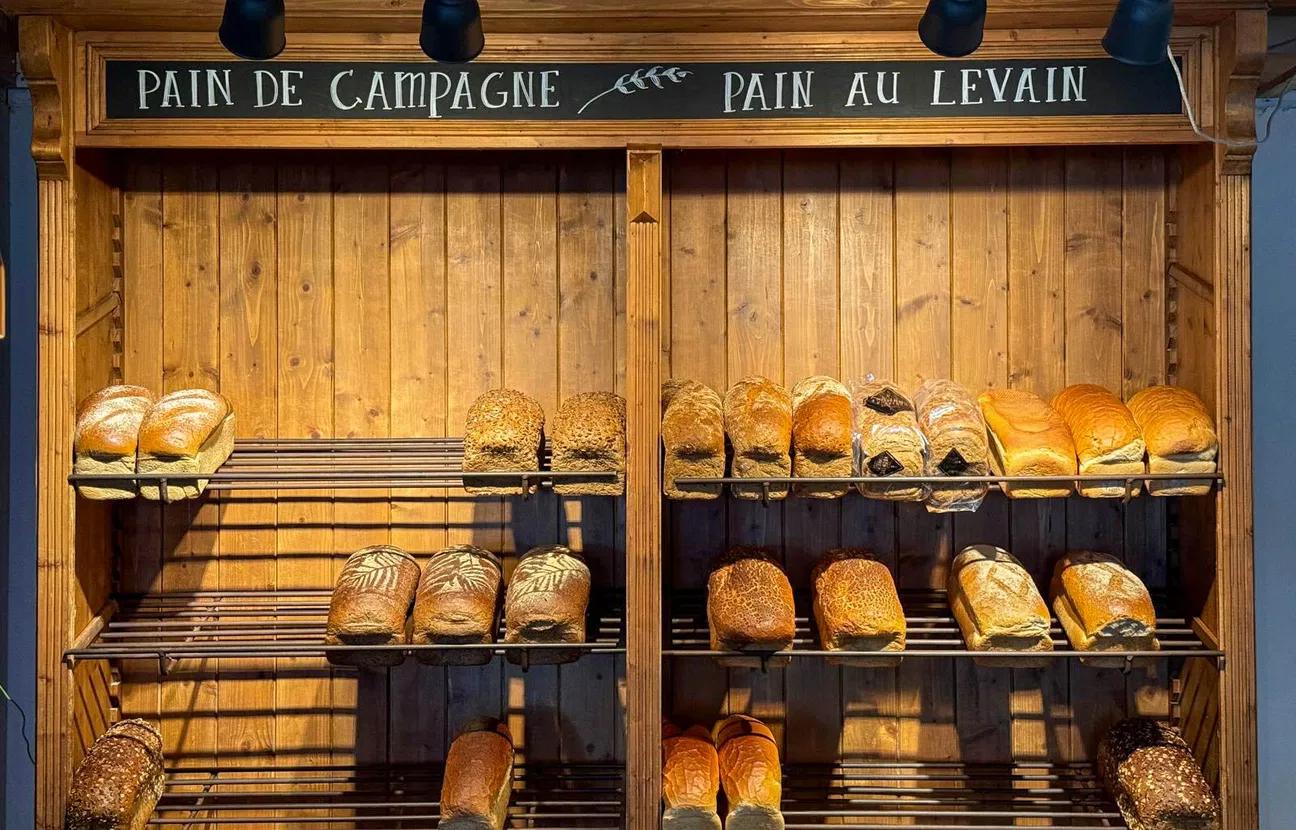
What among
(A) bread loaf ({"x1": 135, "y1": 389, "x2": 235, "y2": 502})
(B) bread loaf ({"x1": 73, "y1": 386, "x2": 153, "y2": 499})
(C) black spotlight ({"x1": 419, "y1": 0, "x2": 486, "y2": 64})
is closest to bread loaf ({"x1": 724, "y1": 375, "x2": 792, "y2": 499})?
(C) black spotlight ({"x1": 419, "y1": 0, "x2": 486, "y2": 64})

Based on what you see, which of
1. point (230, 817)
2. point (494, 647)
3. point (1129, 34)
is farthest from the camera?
point (230, 817)

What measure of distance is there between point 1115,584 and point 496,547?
150 cm

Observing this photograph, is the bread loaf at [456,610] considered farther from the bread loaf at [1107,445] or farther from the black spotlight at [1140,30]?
the black spotlight at [1140,30]

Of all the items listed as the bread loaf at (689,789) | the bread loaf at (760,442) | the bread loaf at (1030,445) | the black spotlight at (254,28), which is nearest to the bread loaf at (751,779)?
the bread loaf at (689,789)

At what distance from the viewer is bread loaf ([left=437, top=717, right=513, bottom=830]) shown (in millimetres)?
2445

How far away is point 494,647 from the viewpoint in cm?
246

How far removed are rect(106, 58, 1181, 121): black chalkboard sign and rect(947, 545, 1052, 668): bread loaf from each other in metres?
1.06

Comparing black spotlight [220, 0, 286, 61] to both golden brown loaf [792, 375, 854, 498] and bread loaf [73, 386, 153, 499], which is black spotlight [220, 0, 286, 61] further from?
golden brown loaf [792, 375, 854, 498]

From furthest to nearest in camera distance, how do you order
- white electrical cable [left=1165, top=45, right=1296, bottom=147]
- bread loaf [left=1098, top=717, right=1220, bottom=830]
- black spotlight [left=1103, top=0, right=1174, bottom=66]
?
bread loaf [left=1098, top=717, right=1220, bottom=830] < white electrical cable [left=1165, top=45, right=1296, bottom=147] < black spotlight [left=1103, top=0, right=1174, bottom=66]

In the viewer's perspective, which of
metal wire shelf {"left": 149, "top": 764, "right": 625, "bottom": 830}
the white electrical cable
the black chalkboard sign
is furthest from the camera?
metal wire shelf {"left": 149, "top": 764, "right": 625, "bottom": 830}

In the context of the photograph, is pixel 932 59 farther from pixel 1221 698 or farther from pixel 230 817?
pixel 230 817

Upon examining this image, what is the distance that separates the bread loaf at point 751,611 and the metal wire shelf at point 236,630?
239 mm

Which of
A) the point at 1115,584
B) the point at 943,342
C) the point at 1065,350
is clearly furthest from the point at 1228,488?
the point at 943,342

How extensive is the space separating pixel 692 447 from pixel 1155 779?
1272 mm
